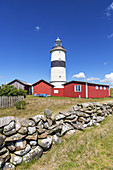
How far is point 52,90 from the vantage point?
25219 millimetres

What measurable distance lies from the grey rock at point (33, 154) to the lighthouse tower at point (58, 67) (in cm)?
2142

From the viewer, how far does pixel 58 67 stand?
25266 millimetres

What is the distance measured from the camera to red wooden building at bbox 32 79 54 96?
25.6 metres

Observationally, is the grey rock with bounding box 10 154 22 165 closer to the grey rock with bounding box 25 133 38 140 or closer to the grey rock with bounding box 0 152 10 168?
the grey rock with bounding box 0 152 10 168

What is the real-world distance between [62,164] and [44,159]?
2.29 feet

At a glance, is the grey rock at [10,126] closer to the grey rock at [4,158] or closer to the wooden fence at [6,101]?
the grey rock at [4,158]

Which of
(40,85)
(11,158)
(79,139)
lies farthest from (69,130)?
(40,85)

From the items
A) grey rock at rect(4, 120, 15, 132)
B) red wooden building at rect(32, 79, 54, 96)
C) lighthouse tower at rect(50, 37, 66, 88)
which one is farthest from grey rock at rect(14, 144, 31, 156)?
red wooden building at rect(32, 79, 54, 96)

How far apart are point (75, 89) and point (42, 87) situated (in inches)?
354

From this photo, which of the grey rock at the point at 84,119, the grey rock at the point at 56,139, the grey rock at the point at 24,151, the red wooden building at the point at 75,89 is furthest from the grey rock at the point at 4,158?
the red wooden building at the point at 75,89

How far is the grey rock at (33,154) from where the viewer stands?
349 centimetres

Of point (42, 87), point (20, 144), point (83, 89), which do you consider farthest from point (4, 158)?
point (42, 87)

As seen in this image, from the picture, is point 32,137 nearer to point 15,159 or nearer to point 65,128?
point 15,159

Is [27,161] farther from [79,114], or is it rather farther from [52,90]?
[52,90]
